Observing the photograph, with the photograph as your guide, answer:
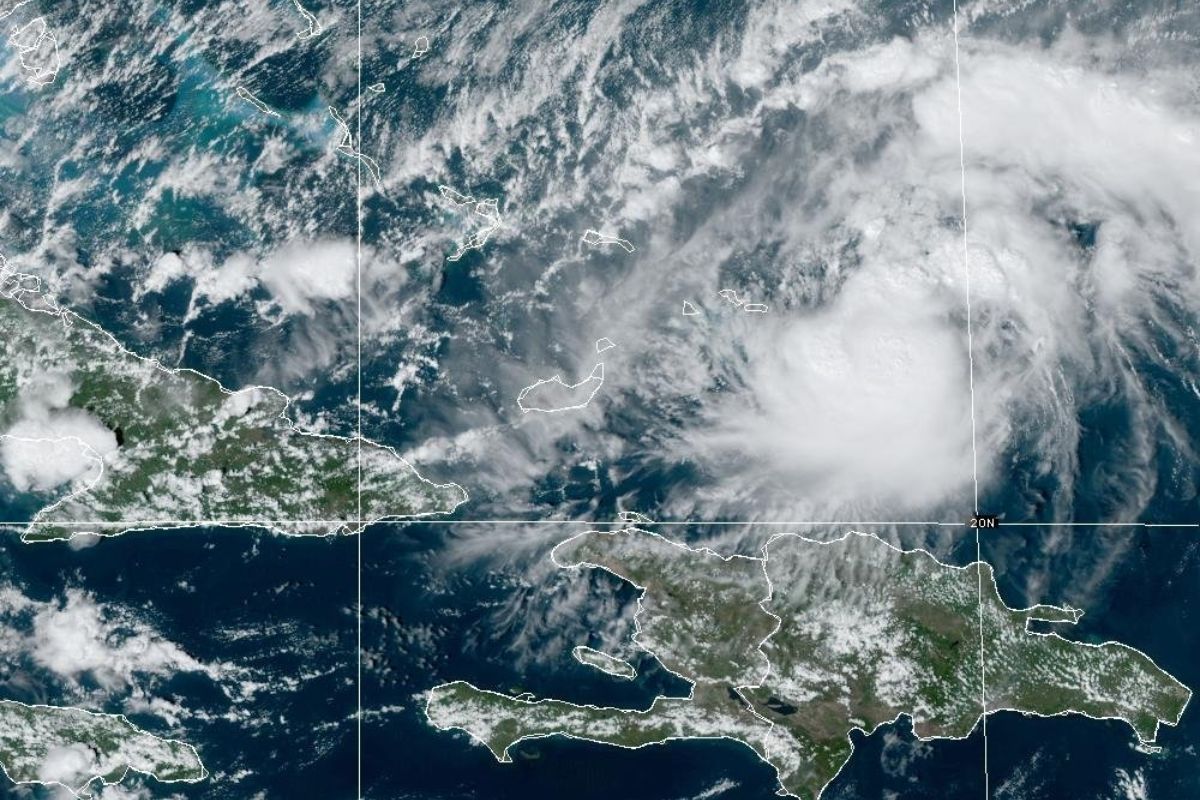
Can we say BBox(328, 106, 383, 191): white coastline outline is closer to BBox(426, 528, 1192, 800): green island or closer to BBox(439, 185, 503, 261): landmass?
BBox(439, 185, 503, 261): landmass

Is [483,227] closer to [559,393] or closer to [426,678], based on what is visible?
[559,393]

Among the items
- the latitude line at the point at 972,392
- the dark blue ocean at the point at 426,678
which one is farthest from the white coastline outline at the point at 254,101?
the latitude line at the point at 972,392

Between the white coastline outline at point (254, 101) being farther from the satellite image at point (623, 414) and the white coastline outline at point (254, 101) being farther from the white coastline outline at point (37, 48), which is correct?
the white coastline outline at point (37, 48)

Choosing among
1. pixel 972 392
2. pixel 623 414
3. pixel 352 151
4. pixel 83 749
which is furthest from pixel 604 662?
pixel 352 151

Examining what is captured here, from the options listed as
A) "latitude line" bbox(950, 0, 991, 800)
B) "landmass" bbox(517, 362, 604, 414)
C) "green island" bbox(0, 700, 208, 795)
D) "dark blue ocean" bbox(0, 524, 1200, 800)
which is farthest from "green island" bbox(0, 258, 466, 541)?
"latitude line" bbox(950, 0, 991, 800)

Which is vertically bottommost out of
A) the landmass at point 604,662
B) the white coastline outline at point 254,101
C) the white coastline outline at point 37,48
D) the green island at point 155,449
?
the landmass at point 604,662

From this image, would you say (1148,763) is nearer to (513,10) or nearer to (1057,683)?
(1057,683)
